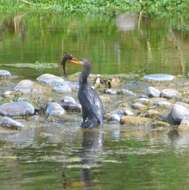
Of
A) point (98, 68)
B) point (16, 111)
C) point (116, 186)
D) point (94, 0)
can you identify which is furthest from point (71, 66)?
point (94, 0)

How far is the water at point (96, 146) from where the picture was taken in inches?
351

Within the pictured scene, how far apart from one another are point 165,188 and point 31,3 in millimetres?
31740

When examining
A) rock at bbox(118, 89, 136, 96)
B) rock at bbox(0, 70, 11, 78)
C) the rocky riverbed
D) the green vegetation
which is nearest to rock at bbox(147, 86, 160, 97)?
the rocky riverbed

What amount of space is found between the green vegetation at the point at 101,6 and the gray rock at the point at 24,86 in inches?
781

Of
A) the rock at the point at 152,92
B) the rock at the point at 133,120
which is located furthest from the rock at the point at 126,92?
the rock at the point at 133,120

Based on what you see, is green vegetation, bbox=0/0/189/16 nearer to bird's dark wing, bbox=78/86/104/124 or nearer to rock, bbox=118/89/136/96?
rock, bbox=118/89/136/96

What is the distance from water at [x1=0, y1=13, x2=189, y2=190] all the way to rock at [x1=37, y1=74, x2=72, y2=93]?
40.2 inches

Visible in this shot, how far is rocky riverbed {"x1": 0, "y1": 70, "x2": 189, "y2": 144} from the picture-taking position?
1306 cm

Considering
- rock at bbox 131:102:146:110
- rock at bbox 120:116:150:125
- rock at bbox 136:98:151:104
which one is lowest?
rock at bbox 120:116:150:125

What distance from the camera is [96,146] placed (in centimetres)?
1120

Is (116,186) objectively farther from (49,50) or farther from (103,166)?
(49,50)

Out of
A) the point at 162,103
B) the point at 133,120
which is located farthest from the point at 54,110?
the point at 162,103

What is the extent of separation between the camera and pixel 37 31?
90.2 ft

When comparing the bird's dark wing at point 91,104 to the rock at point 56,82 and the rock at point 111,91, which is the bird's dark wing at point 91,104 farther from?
the rock at point 56,82
